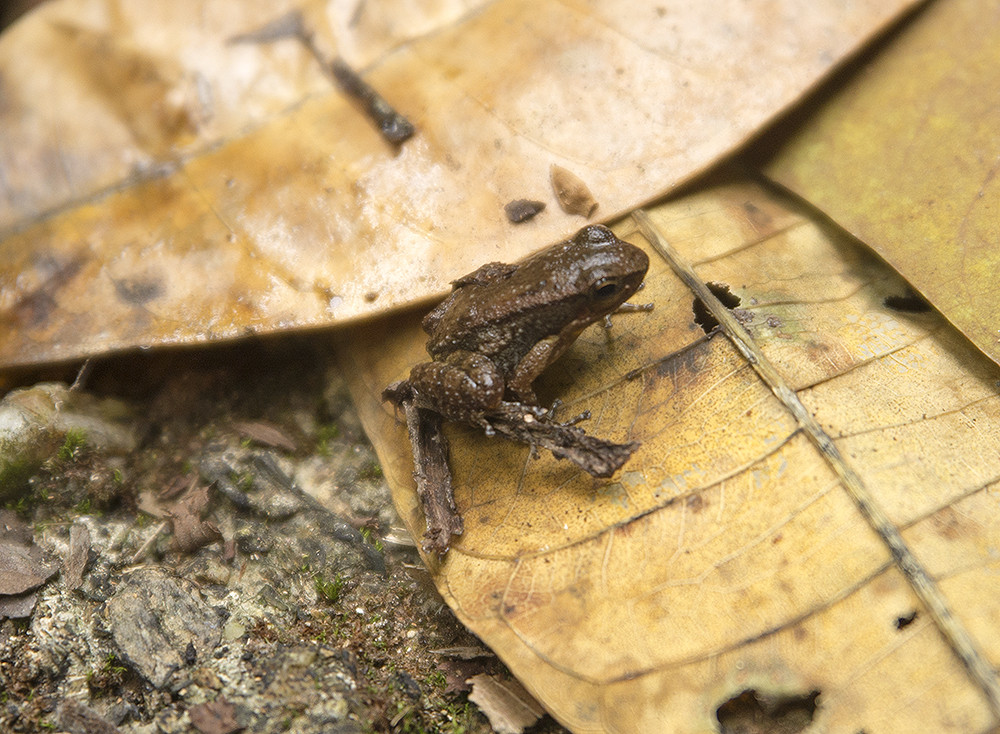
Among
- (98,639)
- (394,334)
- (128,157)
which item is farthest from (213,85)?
(98,639)

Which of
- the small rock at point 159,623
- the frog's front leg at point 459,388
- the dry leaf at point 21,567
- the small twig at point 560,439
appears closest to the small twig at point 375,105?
the frog's front leg at point 459,388

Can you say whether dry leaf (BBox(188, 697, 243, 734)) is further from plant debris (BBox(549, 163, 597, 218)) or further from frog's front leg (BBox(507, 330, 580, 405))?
plant debris (BBox(549, 163, 597, 218))

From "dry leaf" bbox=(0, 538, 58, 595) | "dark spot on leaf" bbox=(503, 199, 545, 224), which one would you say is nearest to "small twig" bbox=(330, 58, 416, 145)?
"dark spot on leaf" bbox=(503, 199, 545, 224)

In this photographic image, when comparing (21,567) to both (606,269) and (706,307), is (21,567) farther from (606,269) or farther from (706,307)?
(706,307)

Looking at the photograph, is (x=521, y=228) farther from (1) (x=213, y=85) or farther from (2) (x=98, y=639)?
(2) (x=98, y=639)

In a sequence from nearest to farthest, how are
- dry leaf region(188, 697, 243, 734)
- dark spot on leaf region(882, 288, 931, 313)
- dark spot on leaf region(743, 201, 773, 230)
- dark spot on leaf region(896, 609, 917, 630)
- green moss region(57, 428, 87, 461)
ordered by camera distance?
dark spot on leaf region(896, 609, 917, 630), dry leaf region(188, 697, 243, 734), dark spot on leaf region(882, 288, 931, 313), green moss region(57, 428, 87, 461), dark spot on leaf region(743, 201, 773, 230)

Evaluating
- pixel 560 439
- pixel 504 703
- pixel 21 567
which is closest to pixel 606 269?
pixel 560 439

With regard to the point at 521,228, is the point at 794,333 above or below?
below
